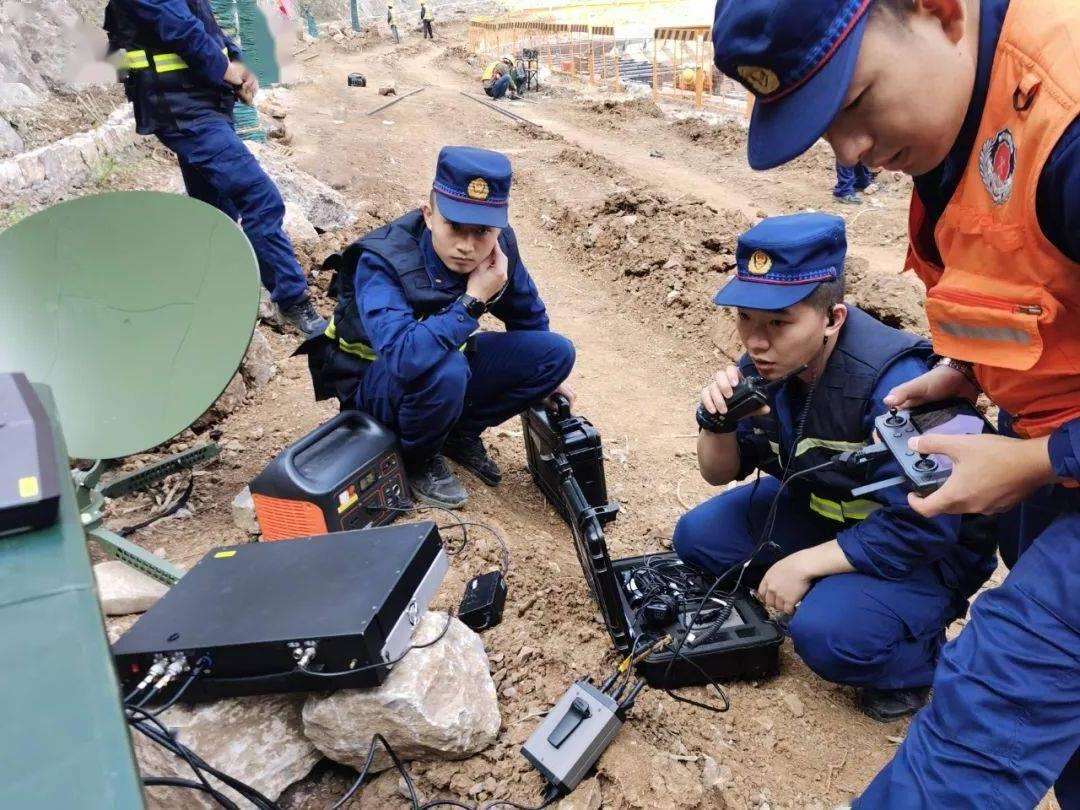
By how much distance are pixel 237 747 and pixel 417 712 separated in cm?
47

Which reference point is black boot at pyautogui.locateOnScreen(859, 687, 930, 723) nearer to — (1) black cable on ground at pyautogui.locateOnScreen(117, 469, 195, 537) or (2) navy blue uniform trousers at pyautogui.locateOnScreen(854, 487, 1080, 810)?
(2) navy blue uniform trousers at pyautogui.locateOnScreen(854, 487, 1080, 810)

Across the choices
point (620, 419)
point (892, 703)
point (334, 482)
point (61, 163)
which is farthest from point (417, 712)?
point (61, 163)

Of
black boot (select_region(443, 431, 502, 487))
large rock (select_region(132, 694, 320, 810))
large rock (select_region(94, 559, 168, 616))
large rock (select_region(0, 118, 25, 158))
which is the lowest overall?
black boot (select_region(443, 431, 502, 487))

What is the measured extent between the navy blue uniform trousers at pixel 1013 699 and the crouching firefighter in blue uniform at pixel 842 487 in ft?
2.05

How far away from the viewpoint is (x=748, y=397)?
2.41 m

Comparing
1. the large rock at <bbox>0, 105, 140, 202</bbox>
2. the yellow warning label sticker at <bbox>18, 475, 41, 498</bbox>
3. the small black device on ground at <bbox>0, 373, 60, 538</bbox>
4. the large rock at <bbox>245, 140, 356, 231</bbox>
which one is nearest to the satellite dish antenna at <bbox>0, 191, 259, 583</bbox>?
the small black device on ground at <bbox>0, 373, 60, 538</bbox>

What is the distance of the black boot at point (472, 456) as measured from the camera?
3852 mm

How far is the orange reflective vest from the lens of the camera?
1.20 meters

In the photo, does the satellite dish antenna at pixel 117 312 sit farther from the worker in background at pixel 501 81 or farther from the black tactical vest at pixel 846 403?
the worker in background at pixel 501 81

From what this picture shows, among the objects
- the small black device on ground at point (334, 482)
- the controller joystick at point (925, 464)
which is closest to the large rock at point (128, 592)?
the small black device on ground at point (334, 482)

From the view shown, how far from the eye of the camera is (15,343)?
300cm

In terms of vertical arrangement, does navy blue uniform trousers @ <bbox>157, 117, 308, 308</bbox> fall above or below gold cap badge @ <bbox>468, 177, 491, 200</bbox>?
below

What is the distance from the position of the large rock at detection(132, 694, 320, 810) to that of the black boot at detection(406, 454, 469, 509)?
1.40 meters

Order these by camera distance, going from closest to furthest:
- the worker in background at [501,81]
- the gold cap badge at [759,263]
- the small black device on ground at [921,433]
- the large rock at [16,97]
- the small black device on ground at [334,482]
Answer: the small black device on ground at [921,433], the gold cap badge at [759,263], the small black device on ground at [334,482], the large rock at [16,97], the worker in background at [501,81]
